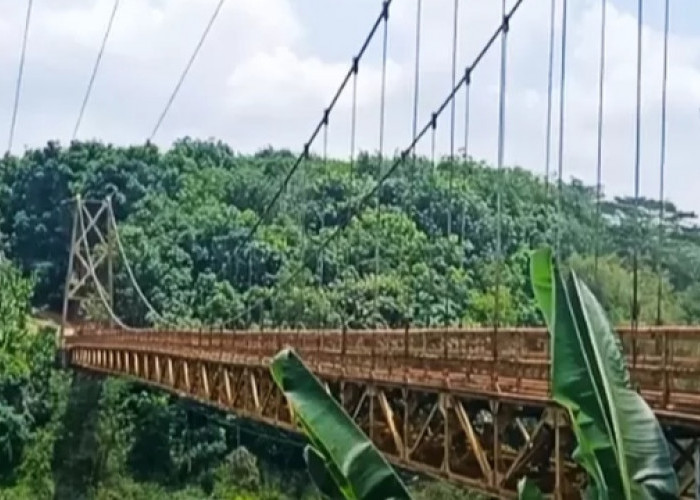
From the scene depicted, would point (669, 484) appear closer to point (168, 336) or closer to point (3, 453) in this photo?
point (168, 336)

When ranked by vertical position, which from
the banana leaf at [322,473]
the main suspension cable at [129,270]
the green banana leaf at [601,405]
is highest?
the main suspension cable at [129,270]

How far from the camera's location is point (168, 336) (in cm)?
2238

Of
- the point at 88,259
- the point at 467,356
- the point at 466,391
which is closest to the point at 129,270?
the point at 88,259

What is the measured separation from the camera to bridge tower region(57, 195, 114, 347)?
132 ft

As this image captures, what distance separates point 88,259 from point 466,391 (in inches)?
1282

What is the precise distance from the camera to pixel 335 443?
595 cm

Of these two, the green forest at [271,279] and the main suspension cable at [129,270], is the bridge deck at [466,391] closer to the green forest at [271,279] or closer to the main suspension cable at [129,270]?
the green forest at [271,279]

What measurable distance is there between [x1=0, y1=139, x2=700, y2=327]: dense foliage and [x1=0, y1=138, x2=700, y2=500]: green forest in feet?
0.20

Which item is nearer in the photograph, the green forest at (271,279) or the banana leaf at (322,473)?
the banana leaf at (322,473)

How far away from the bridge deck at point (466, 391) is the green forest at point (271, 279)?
11.1ft

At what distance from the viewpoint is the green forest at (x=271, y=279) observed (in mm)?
23141

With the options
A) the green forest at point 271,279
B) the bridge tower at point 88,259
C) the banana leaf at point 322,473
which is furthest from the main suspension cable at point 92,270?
the banana leaf at point 322,473

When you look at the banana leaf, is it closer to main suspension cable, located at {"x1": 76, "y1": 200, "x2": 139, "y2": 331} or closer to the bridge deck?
the bridge deck

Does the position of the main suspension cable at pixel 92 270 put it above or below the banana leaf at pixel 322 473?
above
